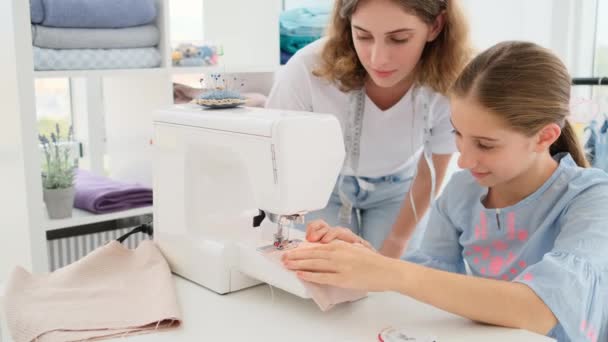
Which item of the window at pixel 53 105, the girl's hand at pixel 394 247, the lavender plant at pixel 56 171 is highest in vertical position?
the window at pixel 53 105

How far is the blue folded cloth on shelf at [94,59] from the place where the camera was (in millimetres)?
1932

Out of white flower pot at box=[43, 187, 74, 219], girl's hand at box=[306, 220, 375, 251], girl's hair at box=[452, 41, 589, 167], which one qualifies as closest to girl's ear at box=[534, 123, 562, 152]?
girl's hair at box=[452, 41, 589, 167]

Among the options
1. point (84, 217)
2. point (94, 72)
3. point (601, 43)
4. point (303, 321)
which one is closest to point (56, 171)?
point (84, 217)

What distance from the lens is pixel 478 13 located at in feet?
8.31

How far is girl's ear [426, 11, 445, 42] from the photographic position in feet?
5.33

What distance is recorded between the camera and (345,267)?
1.06 meters

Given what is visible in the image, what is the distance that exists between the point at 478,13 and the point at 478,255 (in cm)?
143

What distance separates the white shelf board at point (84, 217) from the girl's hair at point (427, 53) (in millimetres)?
854

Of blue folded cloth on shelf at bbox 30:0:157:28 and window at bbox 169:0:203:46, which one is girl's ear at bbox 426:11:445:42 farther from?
window at bbox 169:0:203:46

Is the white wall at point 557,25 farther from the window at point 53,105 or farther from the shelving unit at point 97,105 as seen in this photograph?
the window at point 53,105

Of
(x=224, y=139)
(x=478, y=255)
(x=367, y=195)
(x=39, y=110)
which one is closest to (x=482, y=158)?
(x=478, y=255)

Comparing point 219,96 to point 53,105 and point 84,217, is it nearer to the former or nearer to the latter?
point 84,217

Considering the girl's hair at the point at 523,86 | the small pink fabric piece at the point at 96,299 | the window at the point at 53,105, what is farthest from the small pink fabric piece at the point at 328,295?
the window at the point at 53,105

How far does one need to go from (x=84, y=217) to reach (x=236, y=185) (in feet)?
3.40
